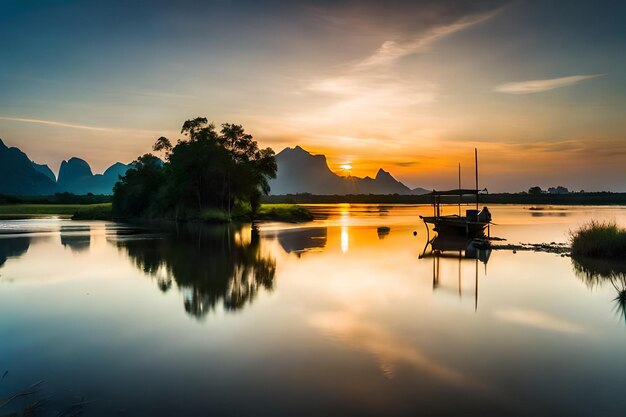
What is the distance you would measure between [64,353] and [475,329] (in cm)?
1090

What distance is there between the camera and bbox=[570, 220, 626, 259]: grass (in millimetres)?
27281

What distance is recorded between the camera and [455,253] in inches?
1302

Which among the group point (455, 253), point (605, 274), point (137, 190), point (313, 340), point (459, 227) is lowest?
point (455, 253)

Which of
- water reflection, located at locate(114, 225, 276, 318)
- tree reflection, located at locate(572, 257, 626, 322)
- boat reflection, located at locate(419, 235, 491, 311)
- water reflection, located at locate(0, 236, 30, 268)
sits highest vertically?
water reflection, located at locate(0, 236, 30, 268)

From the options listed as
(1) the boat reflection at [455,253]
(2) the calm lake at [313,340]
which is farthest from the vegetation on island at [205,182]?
(2) the calm lake at [313,340]

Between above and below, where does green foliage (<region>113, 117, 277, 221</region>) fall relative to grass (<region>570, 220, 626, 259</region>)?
above

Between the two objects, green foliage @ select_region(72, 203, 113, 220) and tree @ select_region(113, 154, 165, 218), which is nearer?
green foliage @ select_region(72, 203, 113, 220)

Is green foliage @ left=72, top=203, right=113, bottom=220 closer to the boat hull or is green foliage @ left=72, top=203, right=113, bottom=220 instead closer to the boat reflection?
the boat hull

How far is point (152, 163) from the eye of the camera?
87750 mm

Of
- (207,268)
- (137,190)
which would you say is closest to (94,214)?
(137,190)

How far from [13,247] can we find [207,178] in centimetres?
3971

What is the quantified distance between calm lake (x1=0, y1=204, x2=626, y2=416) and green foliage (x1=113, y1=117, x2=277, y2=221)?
156 ft

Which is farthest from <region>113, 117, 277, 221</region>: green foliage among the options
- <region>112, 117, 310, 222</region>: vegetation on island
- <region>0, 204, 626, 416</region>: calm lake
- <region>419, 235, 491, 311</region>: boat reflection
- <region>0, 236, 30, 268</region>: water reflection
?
<region>0, 204, 626, 416</region>: calm lake

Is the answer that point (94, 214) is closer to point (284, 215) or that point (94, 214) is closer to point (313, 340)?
point (284, 215)
